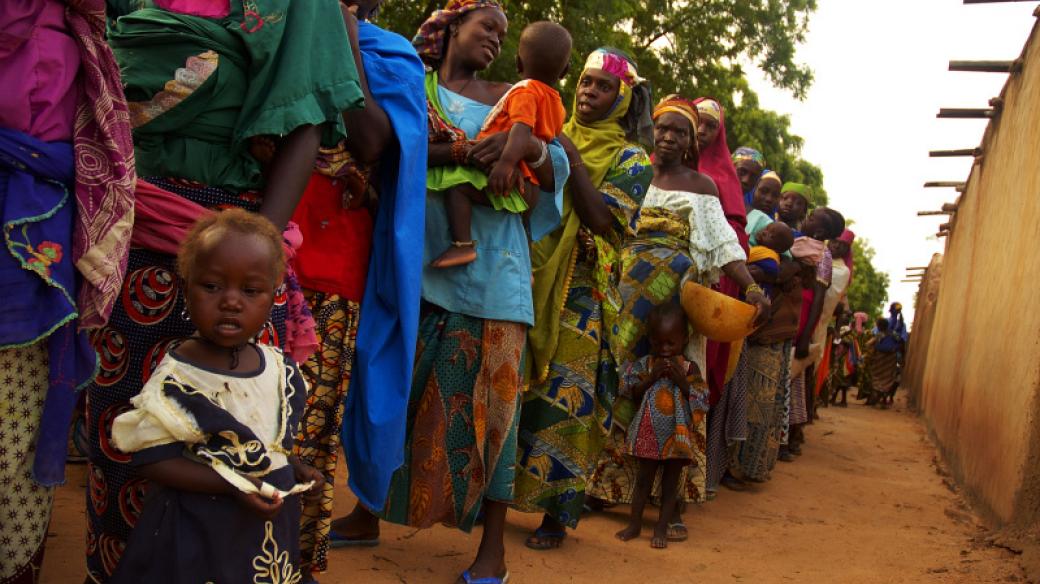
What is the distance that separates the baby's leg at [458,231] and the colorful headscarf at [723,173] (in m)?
2.91

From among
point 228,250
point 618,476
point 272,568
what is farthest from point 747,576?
point 228,250

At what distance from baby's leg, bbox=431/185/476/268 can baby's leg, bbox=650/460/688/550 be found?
86.3 inches

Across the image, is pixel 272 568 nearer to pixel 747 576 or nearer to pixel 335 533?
pixel 335 533

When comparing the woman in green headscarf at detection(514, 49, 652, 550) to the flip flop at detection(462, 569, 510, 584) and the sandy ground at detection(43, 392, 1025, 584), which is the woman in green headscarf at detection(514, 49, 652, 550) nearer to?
the sandy ground at detection(43, 392, 1025, 584)

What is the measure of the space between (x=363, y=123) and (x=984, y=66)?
814cm

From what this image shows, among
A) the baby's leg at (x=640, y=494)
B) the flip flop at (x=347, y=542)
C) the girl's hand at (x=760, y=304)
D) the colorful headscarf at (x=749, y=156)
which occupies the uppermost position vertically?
the colorful headscarf at (x=749, y=156)

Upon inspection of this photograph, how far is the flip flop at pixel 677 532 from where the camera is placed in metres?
5.63

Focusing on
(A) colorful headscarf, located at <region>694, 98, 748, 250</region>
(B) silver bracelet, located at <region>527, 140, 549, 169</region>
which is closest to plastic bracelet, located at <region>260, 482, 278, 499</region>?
(B) silver bracelet, located at <region>527, 140, 549, 169</region>

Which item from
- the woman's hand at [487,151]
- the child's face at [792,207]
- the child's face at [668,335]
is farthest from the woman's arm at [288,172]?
the child's face at [792,207]

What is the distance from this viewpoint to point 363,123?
325cm

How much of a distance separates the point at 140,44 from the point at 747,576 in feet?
12.3

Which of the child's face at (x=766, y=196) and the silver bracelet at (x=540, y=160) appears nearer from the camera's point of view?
the silver bracelet at (x=540, y=160)

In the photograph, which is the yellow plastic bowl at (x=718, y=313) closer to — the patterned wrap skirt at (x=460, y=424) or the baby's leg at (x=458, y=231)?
the patterned wrap skirt at (x=460, y=424)

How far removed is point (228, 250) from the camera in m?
2.33
